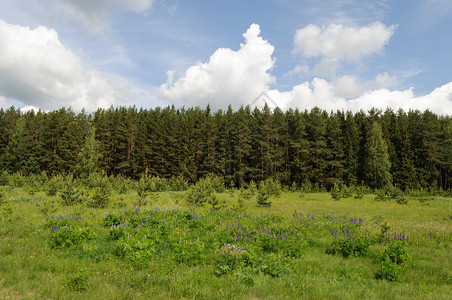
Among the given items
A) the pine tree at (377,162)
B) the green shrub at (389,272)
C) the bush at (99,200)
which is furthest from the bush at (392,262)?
the pine tree at (377,162)

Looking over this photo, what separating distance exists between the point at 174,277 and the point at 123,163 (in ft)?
171

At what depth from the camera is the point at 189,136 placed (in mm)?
52500

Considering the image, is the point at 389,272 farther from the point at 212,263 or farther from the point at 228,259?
the point at 212,263

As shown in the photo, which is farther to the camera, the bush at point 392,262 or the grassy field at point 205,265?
the bush at point 392,262

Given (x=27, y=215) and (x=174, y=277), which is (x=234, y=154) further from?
(x=174, y=277)

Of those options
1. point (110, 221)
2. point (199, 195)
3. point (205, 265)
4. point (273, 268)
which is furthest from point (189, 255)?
point (199, 195)

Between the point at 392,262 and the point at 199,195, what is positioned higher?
the point at 199,195

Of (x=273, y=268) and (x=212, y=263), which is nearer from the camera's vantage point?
(x=273, y=268)

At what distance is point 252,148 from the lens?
51156 mm

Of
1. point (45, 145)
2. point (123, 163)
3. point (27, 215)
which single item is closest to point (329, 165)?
point (123, 163)

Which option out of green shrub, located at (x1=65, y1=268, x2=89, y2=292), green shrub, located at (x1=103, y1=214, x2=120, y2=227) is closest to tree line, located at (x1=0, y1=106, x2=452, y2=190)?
green shrub, located at (x1=103, y1=214, x2=120, y2=227)

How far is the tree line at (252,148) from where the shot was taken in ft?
152

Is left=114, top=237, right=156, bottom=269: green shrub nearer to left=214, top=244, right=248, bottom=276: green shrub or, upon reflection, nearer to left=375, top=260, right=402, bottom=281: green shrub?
left=214, top=244, right=248, bottom=276: green shrub

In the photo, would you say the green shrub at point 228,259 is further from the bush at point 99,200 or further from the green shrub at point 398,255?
the bush at point 99,200
